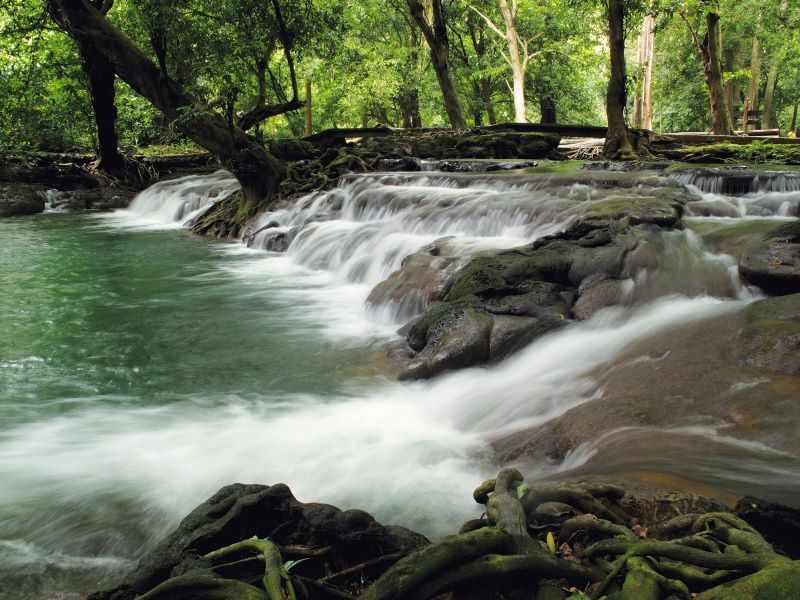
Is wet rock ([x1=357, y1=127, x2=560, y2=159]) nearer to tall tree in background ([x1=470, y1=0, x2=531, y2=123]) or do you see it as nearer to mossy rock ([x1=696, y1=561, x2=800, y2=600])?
tall tree in background ([x1=470, y1=0, x2=531, y2=123])

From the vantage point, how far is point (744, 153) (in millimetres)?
13367

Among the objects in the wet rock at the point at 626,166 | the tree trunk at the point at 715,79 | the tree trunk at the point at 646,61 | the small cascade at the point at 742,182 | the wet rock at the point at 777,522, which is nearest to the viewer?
the wet rock at the point at 777,522

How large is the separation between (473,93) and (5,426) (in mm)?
29793

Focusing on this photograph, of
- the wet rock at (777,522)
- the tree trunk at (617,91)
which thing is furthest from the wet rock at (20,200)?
the wet rock at (777,522)

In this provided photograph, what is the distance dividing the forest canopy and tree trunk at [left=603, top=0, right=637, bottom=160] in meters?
1.10

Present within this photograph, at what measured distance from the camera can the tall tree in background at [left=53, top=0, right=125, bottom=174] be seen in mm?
17766

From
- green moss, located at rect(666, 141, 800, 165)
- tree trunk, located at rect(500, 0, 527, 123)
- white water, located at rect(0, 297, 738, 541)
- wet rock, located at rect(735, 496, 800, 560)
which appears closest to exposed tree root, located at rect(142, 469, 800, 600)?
wet rock, located at rect(735, 496, 800, 560)

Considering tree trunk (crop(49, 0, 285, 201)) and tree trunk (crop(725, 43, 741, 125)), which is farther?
tree trunk (crop(725, 43, 741, 125))

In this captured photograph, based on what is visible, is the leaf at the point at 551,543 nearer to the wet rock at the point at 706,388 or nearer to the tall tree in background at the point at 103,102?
the wet rock at the point at 706,388

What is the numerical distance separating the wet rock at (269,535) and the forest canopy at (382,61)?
11661 mm

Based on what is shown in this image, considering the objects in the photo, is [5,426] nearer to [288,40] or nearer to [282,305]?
[282,305]

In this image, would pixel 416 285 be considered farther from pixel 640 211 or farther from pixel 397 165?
pixel 397 165

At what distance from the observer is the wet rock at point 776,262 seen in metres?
5.25

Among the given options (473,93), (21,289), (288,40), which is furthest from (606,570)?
(473,93)
